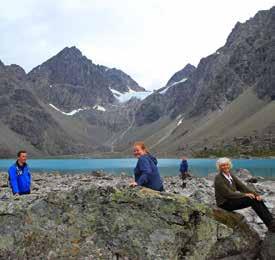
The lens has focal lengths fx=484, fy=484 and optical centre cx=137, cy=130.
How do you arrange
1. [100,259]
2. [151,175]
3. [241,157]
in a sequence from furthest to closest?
[241,157]
[151,175]
[100,259]

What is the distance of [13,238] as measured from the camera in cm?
1166

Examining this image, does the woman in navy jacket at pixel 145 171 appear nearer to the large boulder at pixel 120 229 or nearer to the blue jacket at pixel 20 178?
the large boulder at pixel 120 229

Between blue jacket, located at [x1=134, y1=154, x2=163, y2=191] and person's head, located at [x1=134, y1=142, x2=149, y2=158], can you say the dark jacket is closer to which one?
blue jacket, located at [x1=134, y1=154, x2=163, y2=191]

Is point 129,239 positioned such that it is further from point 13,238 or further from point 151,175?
point 13,238

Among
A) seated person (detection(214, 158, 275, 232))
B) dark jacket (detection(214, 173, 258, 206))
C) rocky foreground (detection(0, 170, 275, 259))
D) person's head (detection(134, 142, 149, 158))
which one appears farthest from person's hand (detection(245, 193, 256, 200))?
person's head (detection(134, 142, 149, 158))

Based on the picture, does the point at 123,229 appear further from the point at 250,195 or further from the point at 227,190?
the point at 250,195

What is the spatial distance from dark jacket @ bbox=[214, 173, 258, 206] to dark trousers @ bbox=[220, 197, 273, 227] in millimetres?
105

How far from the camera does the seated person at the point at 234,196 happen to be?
40.0ft

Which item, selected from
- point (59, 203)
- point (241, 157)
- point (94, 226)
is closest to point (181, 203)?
point (94, 226)

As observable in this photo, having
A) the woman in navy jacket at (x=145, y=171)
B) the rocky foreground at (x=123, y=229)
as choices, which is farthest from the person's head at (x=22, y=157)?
the woman in navy jacket at (x=145, y=171)

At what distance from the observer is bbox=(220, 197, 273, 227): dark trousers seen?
1216 cm

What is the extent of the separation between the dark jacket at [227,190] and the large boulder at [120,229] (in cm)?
57

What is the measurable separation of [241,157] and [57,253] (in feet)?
629

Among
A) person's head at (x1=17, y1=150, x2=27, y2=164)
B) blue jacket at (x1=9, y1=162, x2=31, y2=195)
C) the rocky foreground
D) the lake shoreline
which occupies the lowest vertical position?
the lake shoreline
